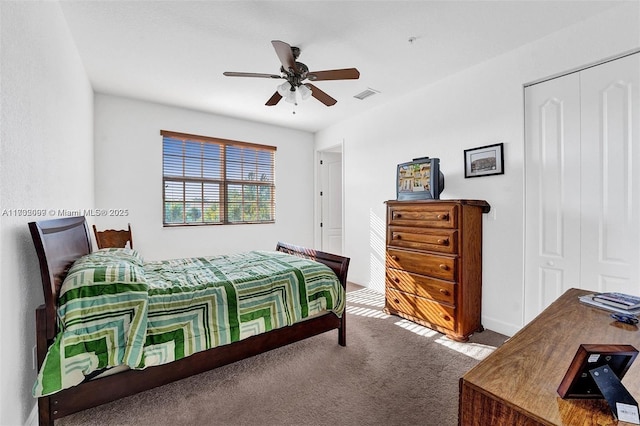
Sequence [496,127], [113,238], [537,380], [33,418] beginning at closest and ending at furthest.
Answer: [537,380] < [33,418] < [496,127] < [113,238]

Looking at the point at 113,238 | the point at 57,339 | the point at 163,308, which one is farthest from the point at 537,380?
the point at 113,238

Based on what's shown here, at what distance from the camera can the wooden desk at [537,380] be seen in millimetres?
715

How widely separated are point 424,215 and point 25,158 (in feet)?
10.2

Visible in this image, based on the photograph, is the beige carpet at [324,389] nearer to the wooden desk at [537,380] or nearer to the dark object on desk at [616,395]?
the wooden desk at [537,380]

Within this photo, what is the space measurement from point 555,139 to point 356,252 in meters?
2.94

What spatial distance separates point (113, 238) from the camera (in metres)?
3.55

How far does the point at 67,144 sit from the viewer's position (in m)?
2.38

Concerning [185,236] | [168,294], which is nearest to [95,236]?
[185,236]

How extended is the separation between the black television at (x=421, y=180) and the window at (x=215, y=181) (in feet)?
8.65

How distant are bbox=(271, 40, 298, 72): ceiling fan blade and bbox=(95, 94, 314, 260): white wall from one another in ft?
8.58

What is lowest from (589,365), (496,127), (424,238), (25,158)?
(589,365)

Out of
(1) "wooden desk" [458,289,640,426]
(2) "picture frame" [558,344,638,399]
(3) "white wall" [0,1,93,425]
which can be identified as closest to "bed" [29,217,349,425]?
(3) "white wall" [0,1,93,425]

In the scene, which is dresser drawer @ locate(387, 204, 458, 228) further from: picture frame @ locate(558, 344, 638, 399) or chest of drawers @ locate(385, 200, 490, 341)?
picture frame @ locate(558, 344, 638, 399)

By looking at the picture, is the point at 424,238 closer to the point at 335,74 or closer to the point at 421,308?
the point at 421,308
